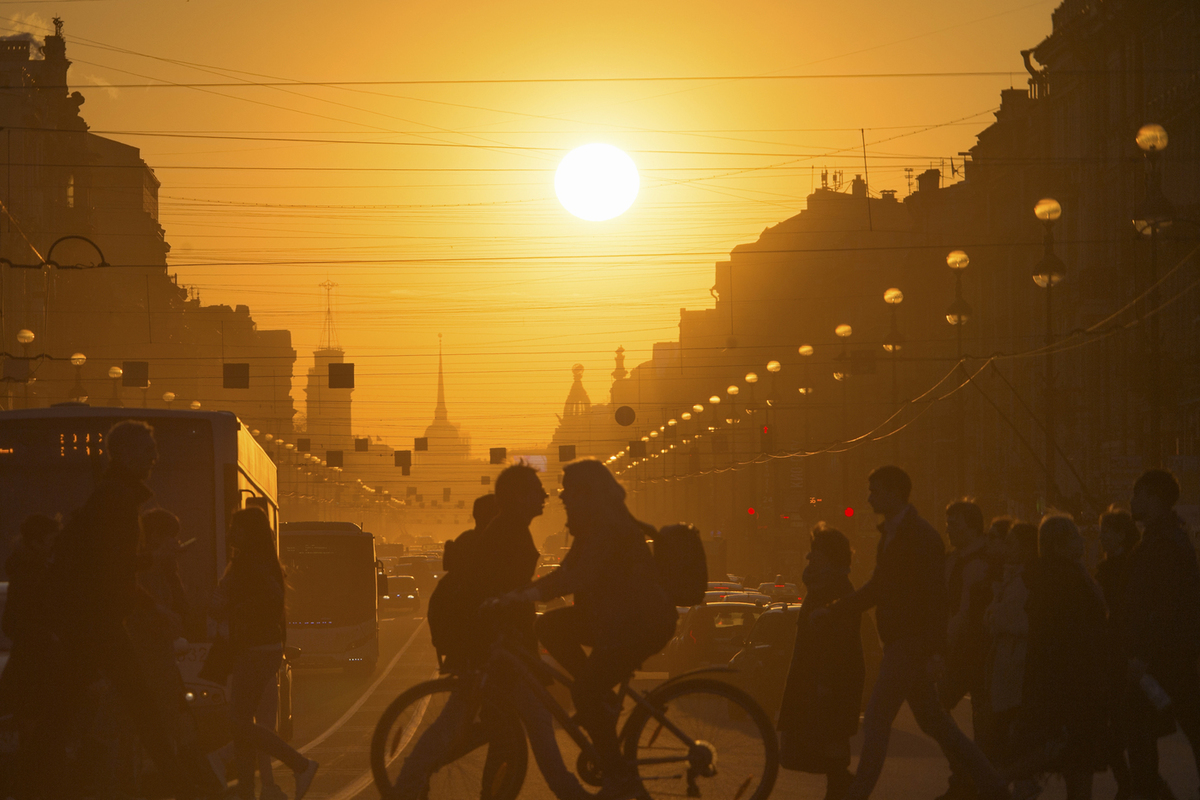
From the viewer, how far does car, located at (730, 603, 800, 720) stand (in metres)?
19.8

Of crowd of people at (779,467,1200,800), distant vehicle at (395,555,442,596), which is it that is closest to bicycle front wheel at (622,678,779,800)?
crowd of people at (779,467,1200,800)

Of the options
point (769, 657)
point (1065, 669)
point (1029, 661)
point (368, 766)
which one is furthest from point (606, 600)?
point (769, 657)

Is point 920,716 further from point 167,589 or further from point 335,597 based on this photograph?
point 335,597

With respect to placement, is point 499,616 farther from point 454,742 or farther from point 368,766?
point 368,766

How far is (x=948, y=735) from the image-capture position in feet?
31.2

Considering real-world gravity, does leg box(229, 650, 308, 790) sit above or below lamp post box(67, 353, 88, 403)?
below

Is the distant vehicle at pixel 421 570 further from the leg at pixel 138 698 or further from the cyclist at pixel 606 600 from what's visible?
the cyclist at pixel 606 600

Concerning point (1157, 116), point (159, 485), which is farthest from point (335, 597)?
point (1157, 116)

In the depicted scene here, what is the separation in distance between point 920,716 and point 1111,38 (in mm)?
45794

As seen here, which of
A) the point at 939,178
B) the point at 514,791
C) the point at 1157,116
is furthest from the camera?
the point at 939,178

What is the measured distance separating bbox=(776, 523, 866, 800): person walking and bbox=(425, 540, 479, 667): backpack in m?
1.94

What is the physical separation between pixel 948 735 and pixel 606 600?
95.5 inches

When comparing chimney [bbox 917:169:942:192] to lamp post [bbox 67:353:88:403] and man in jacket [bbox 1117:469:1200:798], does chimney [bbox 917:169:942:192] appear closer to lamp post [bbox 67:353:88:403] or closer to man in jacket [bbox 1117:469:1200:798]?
lamp post [bbox 67:353:88:403]

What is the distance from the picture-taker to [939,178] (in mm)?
89500
